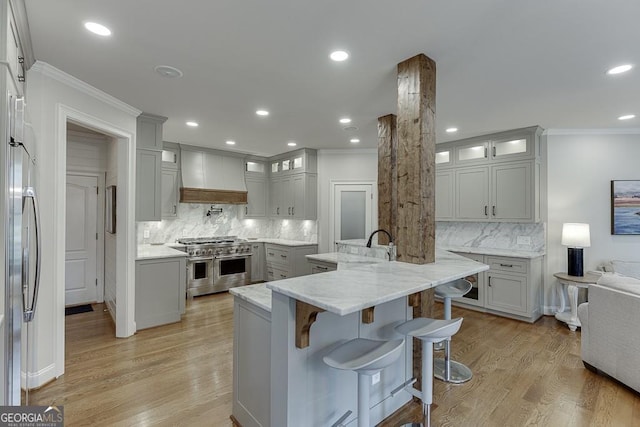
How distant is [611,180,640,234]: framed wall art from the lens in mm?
4301

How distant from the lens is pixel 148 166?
3975mm

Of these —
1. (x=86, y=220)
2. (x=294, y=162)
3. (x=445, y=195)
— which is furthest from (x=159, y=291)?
(x=445, y=195)

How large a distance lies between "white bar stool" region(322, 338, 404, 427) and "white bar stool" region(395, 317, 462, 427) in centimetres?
34

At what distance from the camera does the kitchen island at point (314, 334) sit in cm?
157

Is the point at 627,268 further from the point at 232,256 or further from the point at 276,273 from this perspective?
the point at 232,256

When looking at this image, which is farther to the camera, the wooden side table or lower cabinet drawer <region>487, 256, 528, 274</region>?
lower cabinet drawer <region>487, 256, 528, 274</region>

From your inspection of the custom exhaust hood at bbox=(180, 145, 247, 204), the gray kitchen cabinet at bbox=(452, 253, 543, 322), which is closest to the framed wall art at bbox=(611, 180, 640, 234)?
the gray kitchen cabinet at bbox=(452, 253, 543, 322)

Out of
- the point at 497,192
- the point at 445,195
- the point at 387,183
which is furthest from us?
the point at 445,195

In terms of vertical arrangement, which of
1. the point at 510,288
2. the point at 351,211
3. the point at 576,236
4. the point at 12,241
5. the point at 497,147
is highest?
the point at 497,147

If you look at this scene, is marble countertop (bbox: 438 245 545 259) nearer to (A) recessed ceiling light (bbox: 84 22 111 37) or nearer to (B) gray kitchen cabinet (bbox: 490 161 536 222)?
(B) gray kitchen cabinet (bbox: 490 161 536 222)

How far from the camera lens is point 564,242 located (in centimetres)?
416

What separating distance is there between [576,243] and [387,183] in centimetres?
270

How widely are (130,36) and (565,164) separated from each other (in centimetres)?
547

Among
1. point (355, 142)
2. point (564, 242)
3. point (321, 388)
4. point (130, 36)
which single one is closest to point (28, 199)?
point (130, 36)
